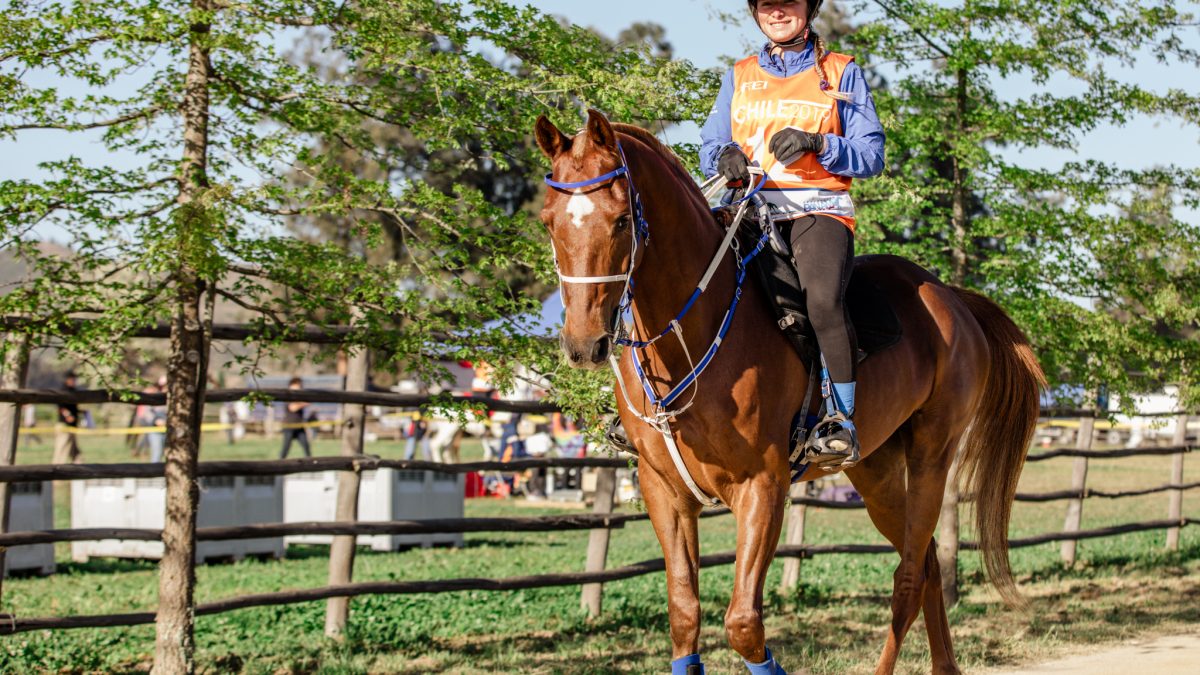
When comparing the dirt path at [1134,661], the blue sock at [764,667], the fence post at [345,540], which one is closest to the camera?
the blue sock at [764,667]

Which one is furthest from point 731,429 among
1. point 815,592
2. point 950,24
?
point 815,592

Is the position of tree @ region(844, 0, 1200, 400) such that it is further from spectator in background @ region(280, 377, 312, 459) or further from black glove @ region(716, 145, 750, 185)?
spectator in background @ region(280, 377, 312, 459)

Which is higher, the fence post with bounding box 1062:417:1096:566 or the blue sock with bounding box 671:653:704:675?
the blue sock with bounding box 671:653:704:675

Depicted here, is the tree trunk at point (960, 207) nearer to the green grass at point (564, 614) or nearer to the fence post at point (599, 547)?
the green grass at point (564, 614)

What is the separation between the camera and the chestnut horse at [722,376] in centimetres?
433

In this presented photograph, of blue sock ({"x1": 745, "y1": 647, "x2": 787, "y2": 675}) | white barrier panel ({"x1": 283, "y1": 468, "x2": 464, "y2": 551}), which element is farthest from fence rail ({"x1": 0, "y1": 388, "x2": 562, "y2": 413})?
white barrier panel ({"x1": 283, "y1": 468, "x2": 464, "y2": 551})

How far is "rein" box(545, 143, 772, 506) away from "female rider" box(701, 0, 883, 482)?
0.22 meters

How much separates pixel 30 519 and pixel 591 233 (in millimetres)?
9975

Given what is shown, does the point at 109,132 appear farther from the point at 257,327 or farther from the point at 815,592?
the point at 815,592

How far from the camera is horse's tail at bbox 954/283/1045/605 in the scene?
288 inches

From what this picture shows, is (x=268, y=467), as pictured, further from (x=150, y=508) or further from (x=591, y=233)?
(x=150, y=508)

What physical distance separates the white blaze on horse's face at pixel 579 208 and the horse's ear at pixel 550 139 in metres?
0.30

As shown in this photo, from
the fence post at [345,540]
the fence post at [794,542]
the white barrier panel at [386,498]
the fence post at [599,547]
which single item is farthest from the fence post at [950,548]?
the white barrier panel at [386,498]

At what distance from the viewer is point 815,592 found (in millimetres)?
10789
